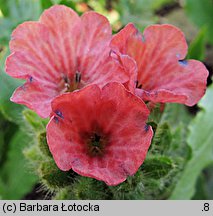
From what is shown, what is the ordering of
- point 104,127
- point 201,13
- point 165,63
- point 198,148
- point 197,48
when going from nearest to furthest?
point 104,127
point 165,63
point 198,148
point 197,48
point 201,13

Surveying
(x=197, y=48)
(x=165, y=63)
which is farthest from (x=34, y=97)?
(x=197, y=48)

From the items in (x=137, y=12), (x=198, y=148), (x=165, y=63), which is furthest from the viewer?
(x=137, y=12)

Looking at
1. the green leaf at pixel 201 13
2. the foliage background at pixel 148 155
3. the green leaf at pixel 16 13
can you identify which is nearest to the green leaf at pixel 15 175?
the foliage background at pixel 148 155

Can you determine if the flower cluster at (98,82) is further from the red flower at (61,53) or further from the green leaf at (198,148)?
the green leaf at (198,148)

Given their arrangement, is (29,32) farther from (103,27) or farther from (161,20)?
(161,20)

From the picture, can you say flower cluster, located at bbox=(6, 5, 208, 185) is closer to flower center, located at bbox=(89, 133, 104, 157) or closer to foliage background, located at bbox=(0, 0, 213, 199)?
flower center, located at bbox=(89, 133, 104, 157)

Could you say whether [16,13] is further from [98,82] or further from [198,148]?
[198,148]
